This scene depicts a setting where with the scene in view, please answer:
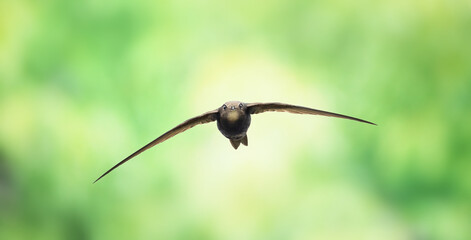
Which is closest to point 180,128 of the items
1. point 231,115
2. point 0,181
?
point 231,115

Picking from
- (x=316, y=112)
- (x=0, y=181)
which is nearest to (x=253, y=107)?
(x=316, y=112)

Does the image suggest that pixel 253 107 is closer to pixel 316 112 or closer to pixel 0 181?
pixel 316 112

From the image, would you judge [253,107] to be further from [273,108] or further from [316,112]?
[316,112]

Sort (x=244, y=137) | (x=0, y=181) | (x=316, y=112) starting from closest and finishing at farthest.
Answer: (x=316, y=112), (x=244, y=137), (x=0, y=181)

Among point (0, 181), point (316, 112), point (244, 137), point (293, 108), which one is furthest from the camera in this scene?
point (0, 181)

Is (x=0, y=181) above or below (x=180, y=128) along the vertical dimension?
above

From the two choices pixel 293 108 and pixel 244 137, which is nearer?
pixel 293 108
